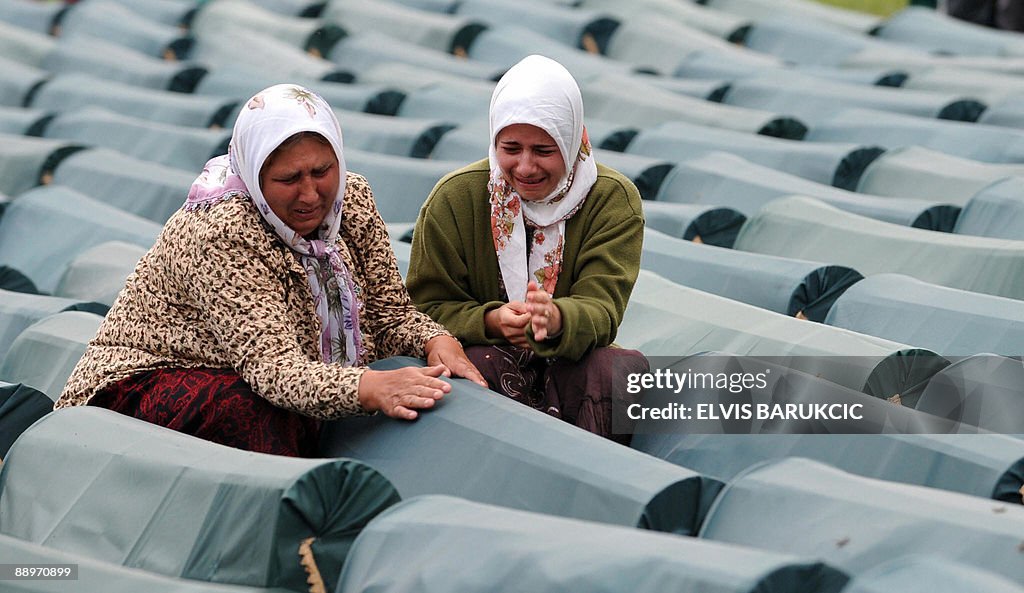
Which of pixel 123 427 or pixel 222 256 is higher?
pixel 222 256

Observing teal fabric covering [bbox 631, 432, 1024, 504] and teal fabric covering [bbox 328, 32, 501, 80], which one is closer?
teal fabric covering [bbox 631, 432, 1024, 504]

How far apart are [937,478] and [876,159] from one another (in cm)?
212

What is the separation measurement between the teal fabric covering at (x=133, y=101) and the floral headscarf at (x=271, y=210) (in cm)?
274

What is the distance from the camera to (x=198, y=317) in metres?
2.47

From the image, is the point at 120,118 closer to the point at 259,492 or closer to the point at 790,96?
the point at 790,96

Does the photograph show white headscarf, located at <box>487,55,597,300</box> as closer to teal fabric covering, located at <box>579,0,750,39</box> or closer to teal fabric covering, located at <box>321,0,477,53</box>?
teal fabric covering, located at <box>321,0,477,53</box>

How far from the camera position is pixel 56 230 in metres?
4.02

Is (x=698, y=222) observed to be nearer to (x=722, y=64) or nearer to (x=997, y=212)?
(x=997, y=212)

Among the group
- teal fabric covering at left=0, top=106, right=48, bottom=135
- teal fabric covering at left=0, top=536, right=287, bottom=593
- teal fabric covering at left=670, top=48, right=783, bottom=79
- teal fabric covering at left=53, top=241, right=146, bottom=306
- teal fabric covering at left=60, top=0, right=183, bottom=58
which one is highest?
teal fabric covering at left=670, top=48, right=783, bottom=79

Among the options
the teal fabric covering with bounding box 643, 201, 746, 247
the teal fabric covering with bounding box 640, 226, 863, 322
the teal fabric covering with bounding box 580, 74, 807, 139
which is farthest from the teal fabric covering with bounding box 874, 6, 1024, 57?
the teal fabric covering with bounding box 640, 226, 863, 322

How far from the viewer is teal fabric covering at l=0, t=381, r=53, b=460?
2.63 metres

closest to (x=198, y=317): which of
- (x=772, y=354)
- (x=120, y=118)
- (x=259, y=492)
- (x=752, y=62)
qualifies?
(x=259, y=492)

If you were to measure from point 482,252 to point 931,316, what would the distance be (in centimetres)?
92

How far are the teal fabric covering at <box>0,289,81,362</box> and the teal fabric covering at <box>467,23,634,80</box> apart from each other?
2.69 metres
